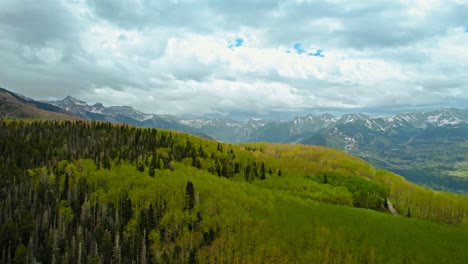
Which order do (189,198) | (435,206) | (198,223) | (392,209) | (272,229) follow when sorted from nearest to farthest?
(272,229) < (198,223) < (189,198) < (392,209) < (435,206)

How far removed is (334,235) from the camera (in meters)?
105

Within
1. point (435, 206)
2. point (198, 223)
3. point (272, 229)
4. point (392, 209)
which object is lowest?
point (198, 223)

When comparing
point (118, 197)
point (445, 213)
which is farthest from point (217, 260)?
point (445, 213)

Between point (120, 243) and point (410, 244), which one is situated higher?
point (410, 244)

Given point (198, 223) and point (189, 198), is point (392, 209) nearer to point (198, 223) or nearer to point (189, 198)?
point (189, 198)

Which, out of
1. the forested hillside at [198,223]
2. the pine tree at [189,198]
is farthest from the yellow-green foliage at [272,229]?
the pine tree at [189,198]

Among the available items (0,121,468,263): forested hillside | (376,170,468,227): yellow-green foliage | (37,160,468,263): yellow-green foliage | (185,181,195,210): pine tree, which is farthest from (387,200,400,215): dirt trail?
(185,181,195,210): pine tree

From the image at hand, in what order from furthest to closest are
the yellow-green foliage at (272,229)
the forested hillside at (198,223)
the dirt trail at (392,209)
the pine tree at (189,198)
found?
the dirt trail at (392,209) → the pine tree at (189,198) → the forested hillside at (198,223) → the yellow-green foliage at (272,229)

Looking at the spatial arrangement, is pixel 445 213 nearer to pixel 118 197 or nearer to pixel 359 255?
pixel 359 255

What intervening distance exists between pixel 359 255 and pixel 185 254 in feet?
171

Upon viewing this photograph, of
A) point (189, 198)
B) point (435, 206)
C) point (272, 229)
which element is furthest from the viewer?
point (435, 206)

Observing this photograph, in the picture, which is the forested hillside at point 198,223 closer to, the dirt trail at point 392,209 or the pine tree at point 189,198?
the pine tree at point 189,198

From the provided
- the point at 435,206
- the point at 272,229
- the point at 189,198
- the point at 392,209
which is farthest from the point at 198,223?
the point at 435,206

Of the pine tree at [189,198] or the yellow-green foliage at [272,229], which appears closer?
the yellow-green foliage at [272,229]
